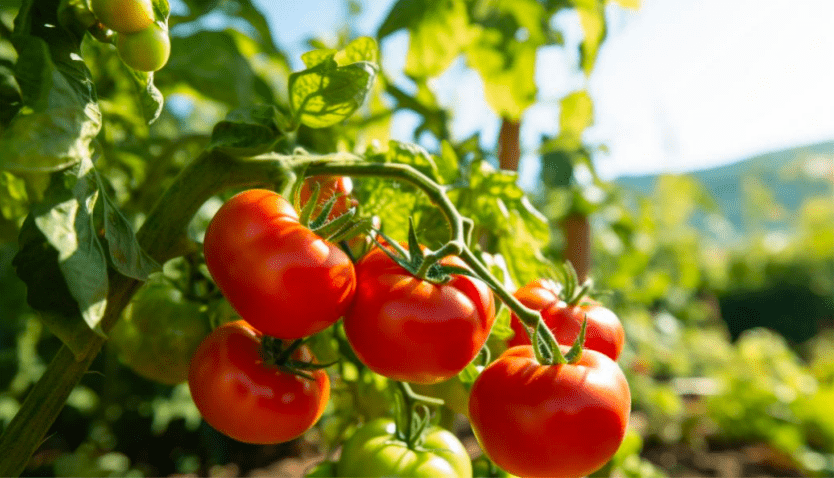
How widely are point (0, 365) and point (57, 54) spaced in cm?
180

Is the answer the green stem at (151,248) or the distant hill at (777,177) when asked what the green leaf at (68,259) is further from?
the distant hill at (777,177)

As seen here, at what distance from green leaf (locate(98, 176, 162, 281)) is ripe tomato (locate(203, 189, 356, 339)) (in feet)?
0.18

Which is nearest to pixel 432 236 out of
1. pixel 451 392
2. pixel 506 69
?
pixel 451 392

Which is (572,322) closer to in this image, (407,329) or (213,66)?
(407,329)

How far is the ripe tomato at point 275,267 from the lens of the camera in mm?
490

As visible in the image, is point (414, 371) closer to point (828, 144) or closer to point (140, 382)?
point (140, 382)

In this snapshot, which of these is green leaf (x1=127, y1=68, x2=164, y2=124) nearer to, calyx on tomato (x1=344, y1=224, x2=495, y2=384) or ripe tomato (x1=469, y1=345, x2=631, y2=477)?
calyx on tomato (x1=344, y1=224, x2=495, y2=384)

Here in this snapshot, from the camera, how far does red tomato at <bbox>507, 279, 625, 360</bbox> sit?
2.06ft

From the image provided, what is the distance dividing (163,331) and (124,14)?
399 millimetres

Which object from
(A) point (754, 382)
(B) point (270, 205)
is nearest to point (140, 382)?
(B) point (270, 205)

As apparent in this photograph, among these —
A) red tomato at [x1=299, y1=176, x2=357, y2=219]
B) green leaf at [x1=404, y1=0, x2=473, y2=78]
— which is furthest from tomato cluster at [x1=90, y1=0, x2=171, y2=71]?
green leaf at [x1=404, y1=0, x2=473, y2=78]

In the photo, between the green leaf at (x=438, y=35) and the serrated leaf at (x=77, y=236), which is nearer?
the serrated leaf at (x=77, y=236)

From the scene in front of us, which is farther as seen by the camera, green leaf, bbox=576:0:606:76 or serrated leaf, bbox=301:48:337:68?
green leaf, bbox=576:0:606:76

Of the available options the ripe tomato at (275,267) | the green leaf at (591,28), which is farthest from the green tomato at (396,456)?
the green leaf at (591,28)
